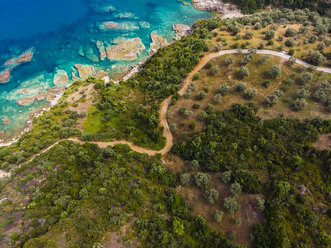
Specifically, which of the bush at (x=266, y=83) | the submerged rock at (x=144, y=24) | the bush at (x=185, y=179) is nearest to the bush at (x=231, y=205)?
the bush at (x=185, y=179)

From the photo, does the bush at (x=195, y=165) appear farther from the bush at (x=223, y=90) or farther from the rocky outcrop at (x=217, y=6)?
the rocky outcrop at (x=217, y=6)

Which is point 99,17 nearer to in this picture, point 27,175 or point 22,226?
point 27,175

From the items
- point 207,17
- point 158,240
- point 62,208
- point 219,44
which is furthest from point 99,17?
point 158,240

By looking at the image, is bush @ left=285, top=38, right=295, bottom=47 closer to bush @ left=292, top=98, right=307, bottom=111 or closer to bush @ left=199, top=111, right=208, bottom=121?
bush @ left=292, top=98, right=307, bottom=111

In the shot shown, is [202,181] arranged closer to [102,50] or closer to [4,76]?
[102,50]

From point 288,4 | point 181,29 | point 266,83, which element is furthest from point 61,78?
point 288,4
